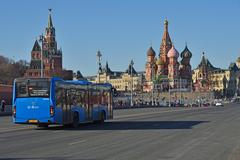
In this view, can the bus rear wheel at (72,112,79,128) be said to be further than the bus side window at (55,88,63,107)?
→ Yes

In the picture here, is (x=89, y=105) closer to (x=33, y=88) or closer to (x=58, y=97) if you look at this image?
(x=58, y=97)

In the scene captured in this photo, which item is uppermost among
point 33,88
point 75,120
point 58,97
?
point 33,88

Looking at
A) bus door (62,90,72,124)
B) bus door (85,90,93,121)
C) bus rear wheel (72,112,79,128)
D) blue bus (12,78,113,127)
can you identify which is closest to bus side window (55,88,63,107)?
blue bus (12,78,113,127)

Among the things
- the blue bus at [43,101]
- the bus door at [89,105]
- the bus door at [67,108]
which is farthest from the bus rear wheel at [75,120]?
the bus door at [89,105]

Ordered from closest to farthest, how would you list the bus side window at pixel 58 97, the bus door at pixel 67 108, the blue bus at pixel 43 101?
1. the blue bus at pixel 43 101
2. the bus side window at pixel 58 97
3. the bus door at pixel 67 108

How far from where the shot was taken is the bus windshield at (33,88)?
27156 mm

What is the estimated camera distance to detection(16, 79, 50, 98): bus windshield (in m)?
27.2

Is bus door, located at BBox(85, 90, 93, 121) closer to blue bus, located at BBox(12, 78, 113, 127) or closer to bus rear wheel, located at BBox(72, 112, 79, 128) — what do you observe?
bus rear wheel, located at BBox(72, 112, 79, 128)

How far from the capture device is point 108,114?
36.1 metres

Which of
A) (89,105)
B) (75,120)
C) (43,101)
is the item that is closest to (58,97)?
(43,101)

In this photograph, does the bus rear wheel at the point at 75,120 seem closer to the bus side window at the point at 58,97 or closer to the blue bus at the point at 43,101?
the blue bus at the point at 43,101

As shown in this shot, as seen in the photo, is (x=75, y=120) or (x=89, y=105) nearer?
(x=75, y=120)

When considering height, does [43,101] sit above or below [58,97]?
below

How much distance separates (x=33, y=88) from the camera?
90.0 ft
